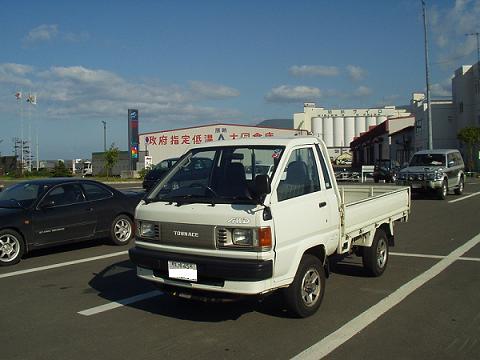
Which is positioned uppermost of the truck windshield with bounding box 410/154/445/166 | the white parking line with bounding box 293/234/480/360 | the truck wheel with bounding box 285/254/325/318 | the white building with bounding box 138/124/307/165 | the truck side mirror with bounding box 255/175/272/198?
the white building with bounding box 138/124/307/165

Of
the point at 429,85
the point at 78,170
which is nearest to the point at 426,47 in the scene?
the point at 429,85

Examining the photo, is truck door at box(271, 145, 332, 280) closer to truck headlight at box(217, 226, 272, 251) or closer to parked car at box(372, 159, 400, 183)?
truck headlight at box(217, 226, 272, 251)

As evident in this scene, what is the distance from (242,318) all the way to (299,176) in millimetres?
1661

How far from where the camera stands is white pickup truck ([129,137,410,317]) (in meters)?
4.91

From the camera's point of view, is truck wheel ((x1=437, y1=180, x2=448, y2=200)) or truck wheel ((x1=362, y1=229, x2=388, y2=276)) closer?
truck wheel ((x1=362, y1=229, x2=388, y2=276))

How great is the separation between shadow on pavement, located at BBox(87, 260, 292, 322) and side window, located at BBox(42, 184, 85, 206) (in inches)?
115

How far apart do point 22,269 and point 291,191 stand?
17.5 ft

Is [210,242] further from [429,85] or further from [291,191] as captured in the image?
[429,85]

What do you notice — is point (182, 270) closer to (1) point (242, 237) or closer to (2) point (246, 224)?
(1) point (242, 237)

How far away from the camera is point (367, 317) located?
5.55 meters

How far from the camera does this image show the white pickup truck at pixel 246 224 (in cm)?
491

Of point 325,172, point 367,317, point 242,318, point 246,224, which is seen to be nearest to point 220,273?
point 246,224

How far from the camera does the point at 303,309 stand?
17.8ft

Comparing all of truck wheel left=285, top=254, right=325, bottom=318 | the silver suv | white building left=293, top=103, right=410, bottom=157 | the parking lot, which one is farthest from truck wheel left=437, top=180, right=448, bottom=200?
white building left=293, top=103, right=410, bottom=157
